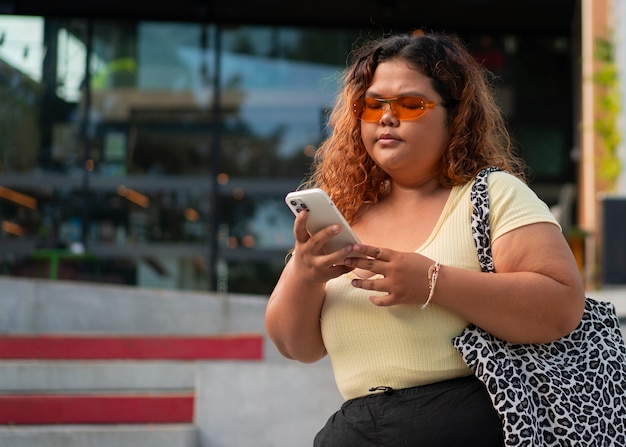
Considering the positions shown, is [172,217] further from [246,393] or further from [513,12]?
[246,393]

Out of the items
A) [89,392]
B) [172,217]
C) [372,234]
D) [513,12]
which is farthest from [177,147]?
[372,234]

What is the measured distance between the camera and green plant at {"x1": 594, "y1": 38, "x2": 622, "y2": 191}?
10297 millimetres

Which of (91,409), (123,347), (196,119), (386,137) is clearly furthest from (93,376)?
(196,119)

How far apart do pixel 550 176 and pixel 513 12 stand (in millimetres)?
2485

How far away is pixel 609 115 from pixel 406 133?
30.8 ft

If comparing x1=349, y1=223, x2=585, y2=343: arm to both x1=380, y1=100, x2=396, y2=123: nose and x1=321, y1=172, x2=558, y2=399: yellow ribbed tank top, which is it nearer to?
x1=321, y1=172, x2=558, y2=399: yellow ribbed tank top

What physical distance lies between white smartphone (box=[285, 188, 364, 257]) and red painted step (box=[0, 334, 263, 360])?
14.6 feet

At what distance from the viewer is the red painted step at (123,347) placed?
5988 mm

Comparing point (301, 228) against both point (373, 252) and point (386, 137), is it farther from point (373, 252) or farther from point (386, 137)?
point (386, 137)

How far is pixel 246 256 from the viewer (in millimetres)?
12398

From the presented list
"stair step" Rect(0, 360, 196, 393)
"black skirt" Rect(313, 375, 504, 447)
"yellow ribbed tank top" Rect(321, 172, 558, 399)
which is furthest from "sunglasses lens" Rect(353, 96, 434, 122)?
"stair step" Rect(0, 360, 196, 393)

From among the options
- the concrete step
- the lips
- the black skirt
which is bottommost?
the concrete step

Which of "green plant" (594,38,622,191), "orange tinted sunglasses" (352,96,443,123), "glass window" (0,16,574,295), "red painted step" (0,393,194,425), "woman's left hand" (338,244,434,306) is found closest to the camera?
"woman's left hand" (338,244,434,306)

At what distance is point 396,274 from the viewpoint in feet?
5.81
